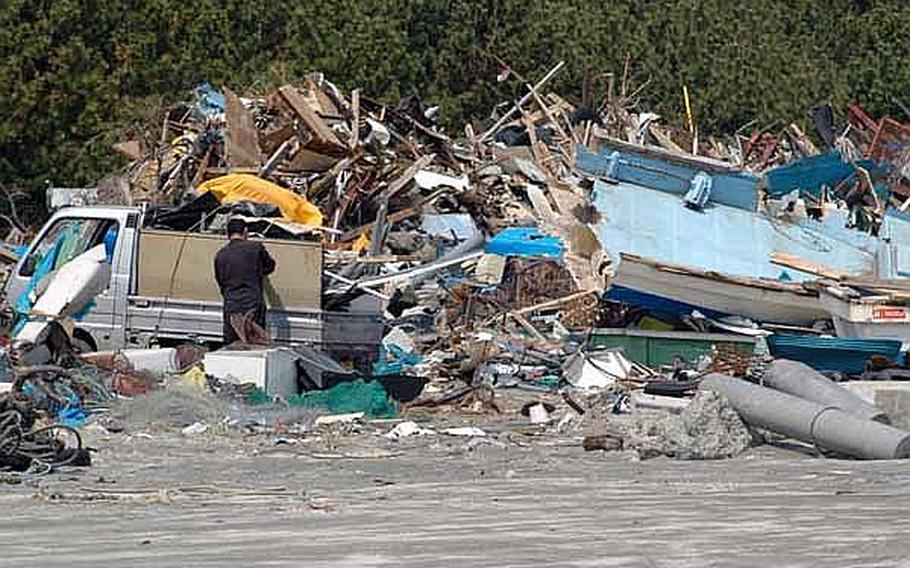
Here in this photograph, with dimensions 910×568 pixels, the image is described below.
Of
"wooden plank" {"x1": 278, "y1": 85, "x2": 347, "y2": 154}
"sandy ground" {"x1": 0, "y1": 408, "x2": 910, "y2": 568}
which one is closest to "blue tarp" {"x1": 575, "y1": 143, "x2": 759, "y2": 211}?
"wooden plank" {"x1": 278, "y1": 85, "x2": 347, "y2": 154}

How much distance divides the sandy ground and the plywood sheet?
3.21 m

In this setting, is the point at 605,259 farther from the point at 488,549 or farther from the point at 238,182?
the point at 488,549

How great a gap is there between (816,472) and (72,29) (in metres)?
27.0

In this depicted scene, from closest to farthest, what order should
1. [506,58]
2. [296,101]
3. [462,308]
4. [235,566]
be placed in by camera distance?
[235,566] → [462,308] → [296,101] → [506,58]

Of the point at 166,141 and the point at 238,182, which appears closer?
the point at 238,182

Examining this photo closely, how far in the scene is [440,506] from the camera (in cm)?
1050

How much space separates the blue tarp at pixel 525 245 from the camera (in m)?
22.8

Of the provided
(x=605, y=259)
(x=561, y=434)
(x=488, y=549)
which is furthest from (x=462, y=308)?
(x=488, y=549)

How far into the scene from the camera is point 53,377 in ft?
50.8

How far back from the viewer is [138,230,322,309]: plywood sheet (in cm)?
1803

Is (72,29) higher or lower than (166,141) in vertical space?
higher

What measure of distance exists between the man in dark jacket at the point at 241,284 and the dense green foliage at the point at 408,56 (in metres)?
13.6

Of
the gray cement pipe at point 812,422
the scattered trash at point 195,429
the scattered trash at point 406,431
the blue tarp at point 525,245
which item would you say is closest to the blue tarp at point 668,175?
→ the blue tarp at point 525,245

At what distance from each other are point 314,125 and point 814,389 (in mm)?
11479
